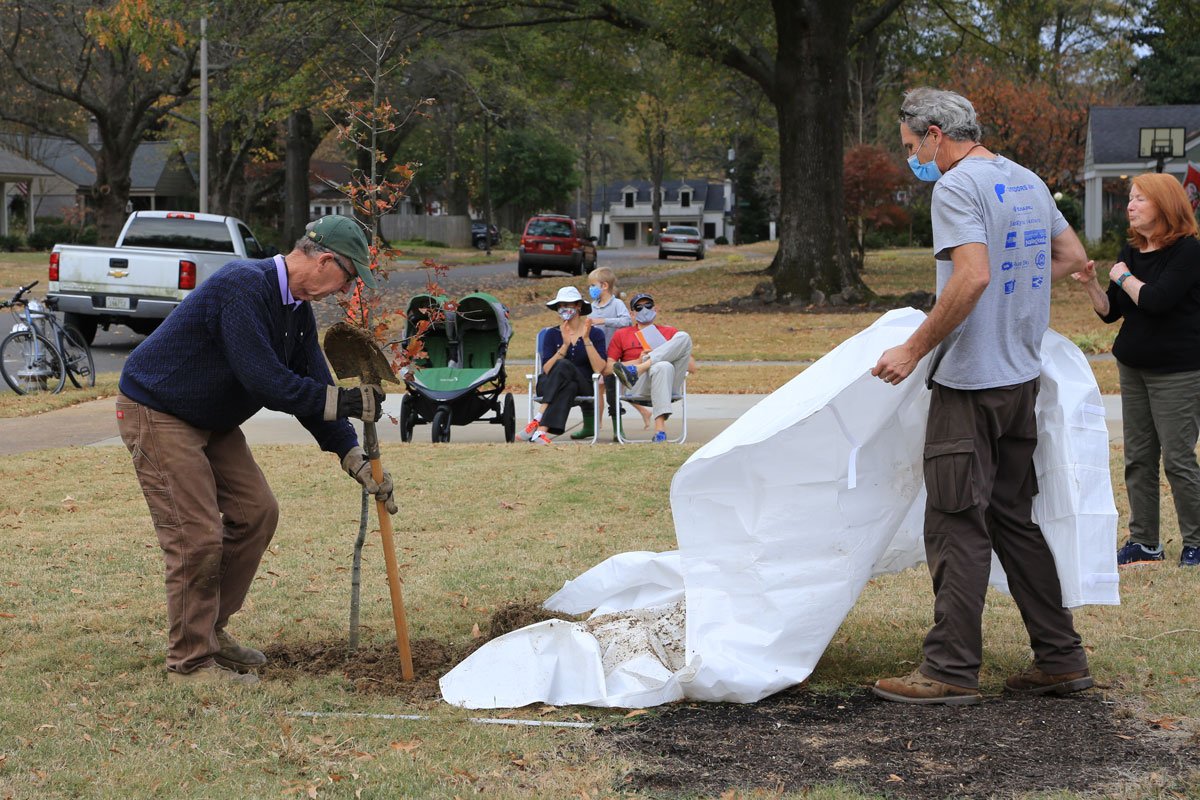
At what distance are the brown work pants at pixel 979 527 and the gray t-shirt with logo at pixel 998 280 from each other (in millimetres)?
82

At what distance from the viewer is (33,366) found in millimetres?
14062

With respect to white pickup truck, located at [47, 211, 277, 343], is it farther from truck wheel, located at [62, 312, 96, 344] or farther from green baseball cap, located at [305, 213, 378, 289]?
green baseball cap, located at [305, 213, 378, 289]

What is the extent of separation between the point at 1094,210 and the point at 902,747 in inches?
1845

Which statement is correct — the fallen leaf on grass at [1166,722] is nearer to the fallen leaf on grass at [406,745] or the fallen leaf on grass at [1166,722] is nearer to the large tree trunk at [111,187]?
the fallen leaf on grass at [406,745]

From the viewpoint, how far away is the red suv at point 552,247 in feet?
132

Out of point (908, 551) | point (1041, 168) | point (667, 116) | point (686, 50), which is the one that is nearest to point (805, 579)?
point (908, 551)

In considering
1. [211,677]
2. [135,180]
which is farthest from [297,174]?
[211,677]

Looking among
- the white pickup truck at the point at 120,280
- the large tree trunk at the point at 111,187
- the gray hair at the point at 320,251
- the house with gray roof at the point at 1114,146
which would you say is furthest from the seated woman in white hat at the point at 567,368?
the house with gray roof at the point at 1114,146

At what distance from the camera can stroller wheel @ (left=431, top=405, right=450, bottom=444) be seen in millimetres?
10982

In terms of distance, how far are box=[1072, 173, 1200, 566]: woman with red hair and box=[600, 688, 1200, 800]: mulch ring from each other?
2182 mm

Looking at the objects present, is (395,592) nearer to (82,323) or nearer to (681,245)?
(82,323)

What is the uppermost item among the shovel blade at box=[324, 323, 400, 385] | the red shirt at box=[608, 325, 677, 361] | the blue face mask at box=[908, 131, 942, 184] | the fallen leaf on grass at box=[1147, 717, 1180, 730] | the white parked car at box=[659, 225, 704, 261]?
the white parked car at box=[659, 225, 704, 261]

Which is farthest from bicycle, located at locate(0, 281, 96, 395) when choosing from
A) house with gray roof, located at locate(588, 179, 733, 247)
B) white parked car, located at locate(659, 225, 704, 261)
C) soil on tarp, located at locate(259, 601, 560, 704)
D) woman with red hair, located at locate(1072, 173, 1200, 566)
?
house with gray roof, located at locate(588, 179, 733, 247)

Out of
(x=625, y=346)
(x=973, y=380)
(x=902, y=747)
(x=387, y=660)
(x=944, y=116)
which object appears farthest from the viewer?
(x=625, y=346)
